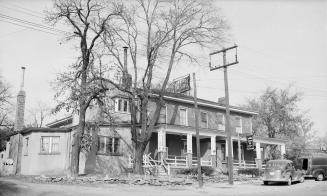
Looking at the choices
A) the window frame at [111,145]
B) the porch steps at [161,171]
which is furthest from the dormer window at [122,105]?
the porch steps at [161,171]

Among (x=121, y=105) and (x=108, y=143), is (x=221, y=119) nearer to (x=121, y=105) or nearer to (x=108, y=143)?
(x=121, y=105)

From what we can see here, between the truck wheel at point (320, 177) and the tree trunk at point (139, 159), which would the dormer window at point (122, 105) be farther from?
the truck wheel at point (320, 177)

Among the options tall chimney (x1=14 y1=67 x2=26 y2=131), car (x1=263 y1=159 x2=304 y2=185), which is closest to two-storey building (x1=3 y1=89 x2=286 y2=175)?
tall chimney (x1=14 y1=67 x2=26 y2=131)

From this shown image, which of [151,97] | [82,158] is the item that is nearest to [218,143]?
[151,97]

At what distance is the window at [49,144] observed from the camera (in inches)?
1256

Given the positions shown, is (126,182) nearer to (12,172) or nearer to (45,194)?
(45,194)

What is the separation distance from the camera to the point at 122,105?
35.0 meters

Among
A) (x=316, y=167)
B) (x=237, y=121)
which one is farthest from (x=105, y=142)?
(x=237, y=121)

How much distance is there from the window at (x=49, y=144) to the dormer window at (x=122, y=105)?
20.6 feet

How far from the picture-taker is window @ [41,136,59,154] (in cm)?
3191

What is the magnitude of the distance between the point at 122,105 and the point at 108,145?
452 cm

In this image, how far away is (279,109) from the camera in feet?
190

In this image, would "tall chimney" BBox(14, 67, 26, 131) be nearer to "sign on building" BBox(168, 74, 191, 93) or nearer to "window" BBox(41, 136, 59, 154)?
"window" BBox(41, 136, 59, 154)

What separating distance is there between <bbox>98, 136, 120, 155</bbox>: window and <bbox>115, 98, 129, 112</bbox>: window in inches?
129
